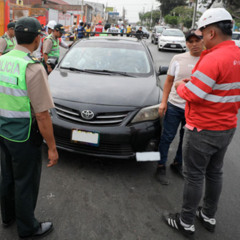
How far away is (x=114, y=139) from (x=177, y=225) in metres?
1.09

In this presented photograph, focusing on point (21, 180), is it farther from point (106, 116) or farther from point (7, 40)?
point (7, 40)

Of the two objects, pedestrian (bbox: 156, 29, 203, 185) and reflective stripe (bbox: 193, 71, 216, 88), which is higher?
reflective stripe (bbox: 193, 71, 216, 88)

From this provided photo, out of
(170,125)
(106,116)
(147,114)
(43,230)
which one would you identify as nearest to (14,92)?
(43,230)

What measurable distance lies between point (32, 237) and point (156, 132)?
5.53 feet

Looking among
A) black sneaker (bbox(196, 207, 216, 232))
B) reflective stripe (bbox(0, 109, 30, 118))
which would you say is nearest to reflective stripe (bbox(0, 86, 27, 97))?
reflective stripe (bbox(0, 109, 30, 118))

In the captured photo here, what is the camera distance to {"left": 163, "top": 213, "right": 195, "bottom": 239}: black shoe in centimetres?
221

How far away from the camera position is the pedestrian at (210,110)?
5.70 feet

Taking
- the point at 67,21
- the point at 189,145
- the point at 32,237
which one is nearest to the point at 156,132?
the point at 189,145

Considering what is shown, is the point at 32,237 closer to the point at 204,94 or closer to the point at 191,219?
the point at 191,219

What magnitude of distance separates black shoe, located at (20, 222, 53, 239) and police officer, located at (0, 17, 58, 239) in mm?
76

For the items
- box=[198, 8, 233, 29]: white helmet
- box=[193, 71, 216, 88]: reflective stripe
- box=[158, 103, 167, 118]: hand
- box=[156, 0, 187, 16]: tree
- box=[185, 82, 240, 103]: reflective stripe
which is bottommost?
box=[158, 103, 167, 118]: hand

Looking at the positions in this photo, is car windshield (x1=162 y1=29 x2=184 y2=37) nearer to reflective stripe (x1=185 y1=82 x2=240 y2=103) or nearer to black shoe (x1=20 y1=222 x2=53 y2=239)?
reflective stripe (x1=185 y1=82 x2=240 y2=103)

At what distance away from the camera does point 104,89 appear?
329 cm

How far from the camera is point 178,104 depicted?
2834 millimetres
